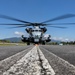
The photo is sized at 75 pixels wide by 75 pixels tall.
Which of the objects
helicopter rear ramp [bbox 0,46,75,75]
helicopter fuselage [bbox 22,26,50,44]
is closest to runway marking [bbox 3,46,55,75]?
helicopter rear ramp [bbox 0,46,75,75]

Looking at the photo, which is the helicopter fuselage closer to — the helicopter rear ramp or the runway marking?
the helicopter rear ramp

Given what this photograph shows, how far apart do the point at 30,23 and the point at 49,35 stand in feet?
91.7

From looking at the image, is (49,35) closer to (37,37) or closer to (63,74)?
(37,37)

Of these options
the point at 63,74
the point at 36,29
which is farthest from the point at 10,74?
the point at 36,29

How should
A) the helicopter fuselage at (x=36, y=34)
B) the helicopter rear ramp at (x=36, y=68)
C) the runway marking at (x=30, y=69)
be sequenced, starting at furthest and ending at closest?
the helicopter fuselage at (x=36, y=34), the helicopter rear ramp at (x=36, y=68), the runway marking at (x=30, y=69)

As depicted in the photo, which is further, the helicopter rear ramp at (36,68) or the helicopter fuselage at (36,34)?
the helicopter fuselage at (36,34)

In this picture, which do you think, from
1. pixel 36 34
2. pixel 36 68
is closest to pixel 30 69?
pixel 36 68

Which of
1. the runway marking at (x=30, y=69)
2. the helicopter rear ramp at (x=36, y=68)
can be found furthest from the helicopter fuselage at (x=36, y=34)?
the runway marking at (x=30, y=69)

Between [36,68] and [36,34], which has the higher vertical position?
[36,34]

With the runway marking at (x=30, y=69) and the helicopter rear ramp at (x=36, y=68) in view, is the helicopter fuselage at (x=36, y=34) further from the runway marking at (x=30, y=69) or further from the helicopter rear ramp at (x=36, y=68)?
the runway marking at (x=30, y=69)

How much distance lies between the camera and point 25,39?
219ft

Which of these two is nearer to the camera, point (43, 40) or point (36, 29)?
point (36, 29)

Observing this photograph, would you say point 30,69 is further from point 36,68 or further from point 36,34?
point 36,34

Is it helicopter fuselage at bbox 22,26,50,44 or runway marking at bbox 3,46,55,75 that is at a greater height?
helicopter fuselage at bbox 22,26,50,44
